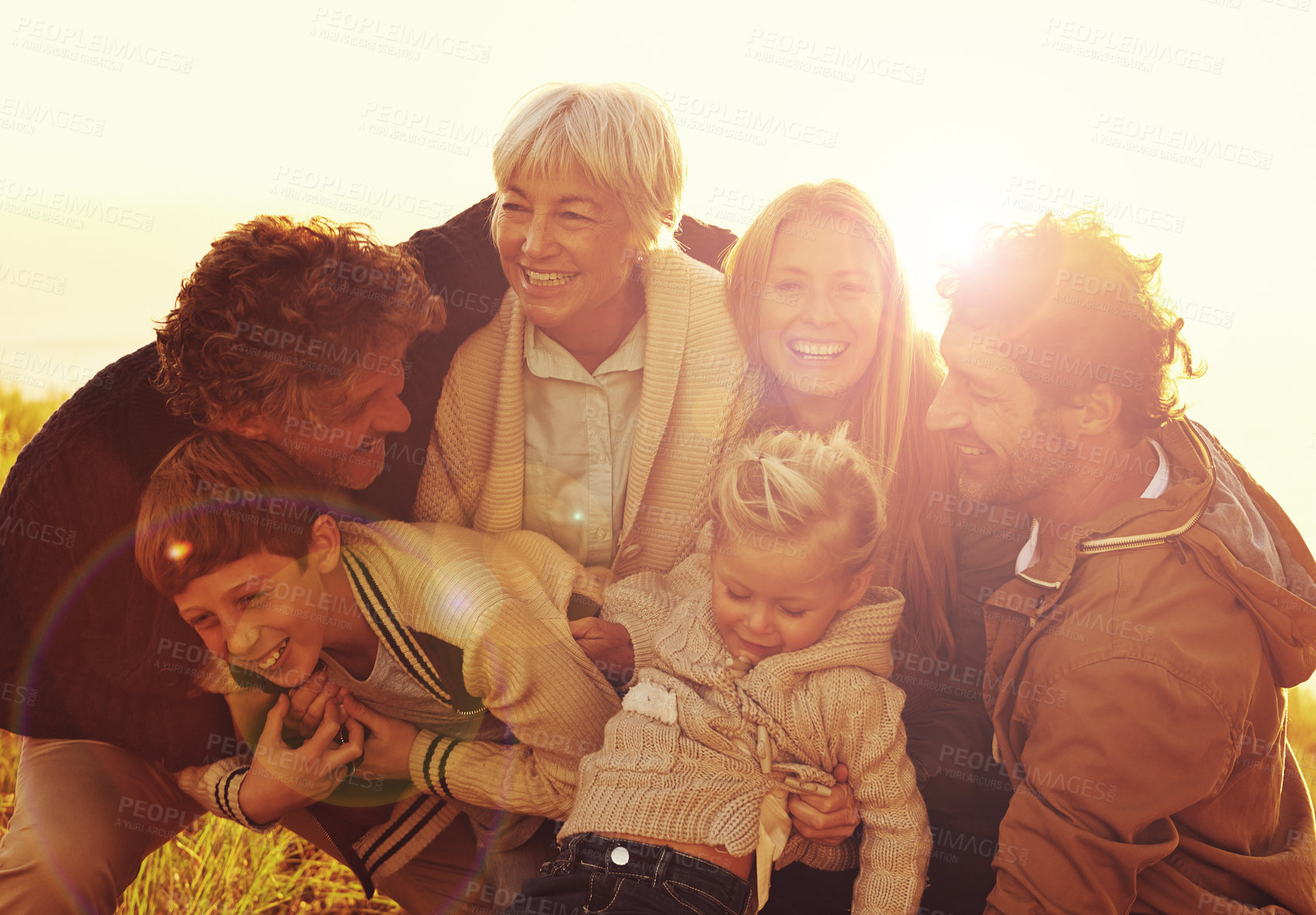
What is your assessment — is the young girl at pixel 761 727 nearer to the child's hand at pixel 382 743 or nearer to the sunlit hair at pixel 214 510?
the child's hand at pixel 382 743

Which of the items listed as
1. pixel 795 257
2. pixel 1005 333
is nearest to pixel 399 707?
pixel 795 257

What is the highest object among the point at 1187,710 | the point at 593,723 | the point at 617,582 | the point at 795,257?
the point at 795,257

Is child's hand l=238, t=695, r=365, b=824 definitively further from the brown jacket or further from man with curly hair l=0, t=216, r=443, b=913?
the brown jacket

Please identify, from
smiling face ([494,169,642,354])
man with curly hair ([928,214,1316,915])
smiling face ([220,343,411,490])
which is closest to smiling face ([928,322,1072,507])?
man with curly hair ([928,214,1316,915])

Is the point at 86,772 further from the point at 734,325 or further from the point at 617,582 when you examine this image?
the point at 734,325

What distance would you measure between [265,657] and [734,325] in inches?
68.0

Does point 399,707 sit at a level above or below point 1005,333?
below

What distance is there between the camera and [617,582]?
289cm

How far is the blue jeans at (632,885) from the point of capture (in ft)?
7.42

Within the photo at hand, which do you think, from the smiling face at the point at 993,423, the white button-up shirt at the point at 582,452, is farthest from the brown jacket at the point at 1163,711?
the white button-up shirt at the point at 582,452

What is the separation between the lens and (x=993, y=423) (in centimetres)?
257

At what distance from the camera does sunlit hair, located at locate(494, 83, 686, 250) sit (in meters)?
2.70

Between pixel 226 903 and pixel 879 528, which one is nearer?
pixel 879 528

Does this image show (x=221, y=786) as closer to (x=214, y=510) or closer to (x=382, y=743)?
(x=382, y=743)
